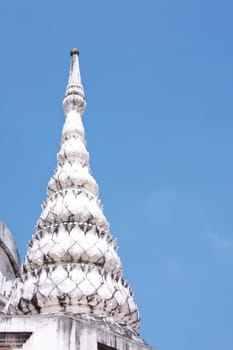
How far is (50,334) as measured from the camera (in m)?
6.21

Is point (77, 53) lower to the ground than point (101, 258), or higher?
higher

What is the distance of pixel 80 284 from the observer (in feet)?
25.0

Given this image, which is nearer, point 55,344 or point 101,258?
point 55,344

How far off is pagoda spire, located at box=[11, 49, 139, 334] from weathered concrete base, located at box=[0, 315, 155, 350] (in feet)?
3.50

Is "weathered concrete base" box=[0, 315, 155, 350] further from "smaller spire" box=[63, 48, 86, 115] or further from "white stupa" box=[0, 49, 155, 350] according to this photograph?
"smaller spire" box=[63, 48, 86, 115]

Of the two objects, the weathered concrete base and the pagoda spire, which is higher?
the pagoda spire

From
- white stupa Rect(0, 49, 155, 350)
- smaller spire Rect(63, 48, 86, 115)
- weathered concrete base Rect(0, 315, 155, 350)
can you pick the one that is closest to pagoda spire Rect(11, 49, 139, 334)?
white stupa Rect(0, 49, 155, 350)

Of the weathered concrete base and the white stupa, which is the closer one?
the weathered concrete base

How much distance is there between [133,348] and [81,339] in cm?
75

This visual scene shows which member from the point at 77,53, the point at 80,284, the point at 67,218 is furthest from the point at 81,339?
the point at 77,53

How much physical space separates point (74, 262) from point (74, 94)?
12.7ft

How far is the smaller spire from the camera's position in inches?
424

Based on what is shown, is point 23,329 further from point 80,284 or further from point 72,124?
point 72,124

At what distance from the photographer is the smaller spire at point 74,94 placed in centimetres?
1077
